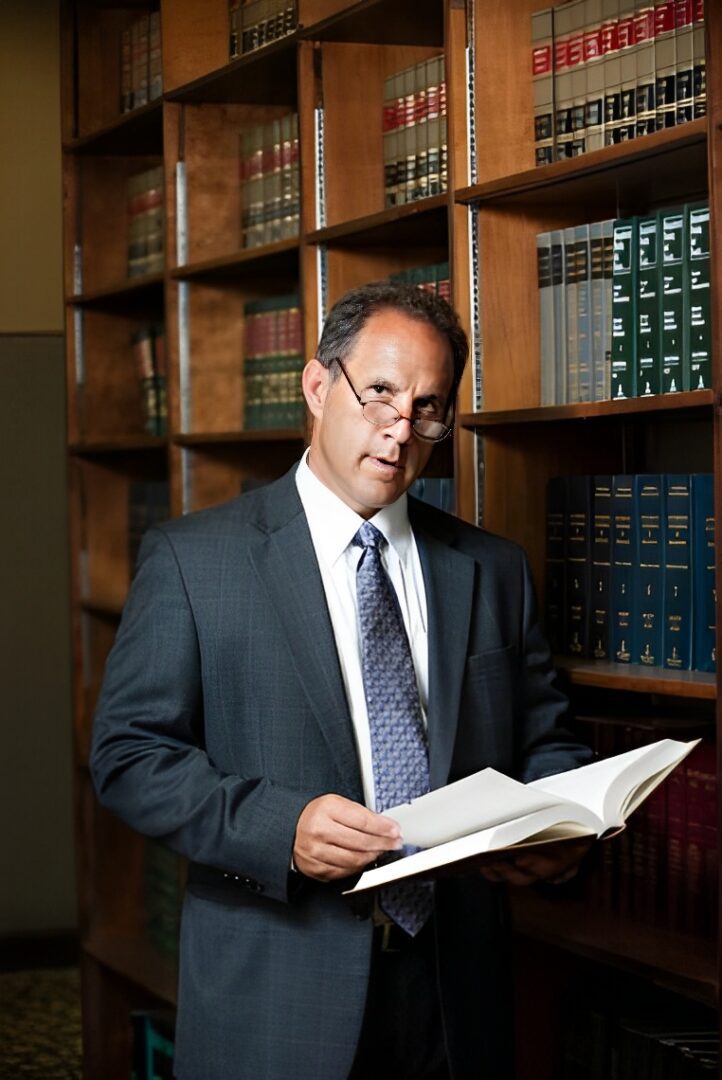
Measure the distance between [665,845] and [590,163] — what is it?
1.16 m

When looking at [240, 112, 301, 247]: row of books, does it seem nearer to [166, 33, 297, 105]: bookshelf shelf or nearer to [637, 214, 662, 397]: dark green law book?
[166, 33, 297, 105]: bookshelf shelf

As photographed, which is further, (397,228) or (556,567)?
(397,228)

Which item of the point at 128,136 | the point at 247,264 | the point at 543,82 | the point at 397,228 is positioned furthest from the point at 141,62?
the point at 543,82

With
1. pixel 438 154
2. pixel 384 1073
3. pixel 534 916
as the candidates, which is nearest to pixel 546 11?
pixel 438 154

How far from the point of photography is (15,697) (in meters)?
5.18

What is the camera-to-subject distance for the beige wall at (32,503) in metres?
5.18

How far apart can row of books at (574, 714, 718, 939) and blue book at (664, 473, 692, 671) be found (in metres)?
0.17

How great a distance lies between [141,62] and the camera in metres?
3.84

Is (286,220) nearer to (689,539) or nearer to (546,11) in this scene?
(546,11)

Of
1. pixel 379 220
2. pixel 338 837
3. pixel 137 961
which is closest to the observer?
pixel 338 837

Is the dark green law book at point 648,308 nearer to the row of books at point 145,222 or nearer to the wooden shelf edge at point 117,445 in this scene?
the wooden shelf edge at point 117,445

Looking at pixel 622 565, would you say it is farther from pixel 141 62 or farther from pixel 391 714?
pixel 141 62

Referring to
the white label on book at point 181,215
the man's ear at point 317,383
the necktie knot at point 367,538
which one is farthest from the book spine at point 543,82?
the white label on book at point 181,215

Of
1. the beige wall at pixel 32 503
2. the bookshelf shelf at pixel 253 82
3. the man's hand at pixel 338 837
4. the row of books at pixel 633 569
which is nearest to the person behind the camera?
the man's hand at pixel 338 837
